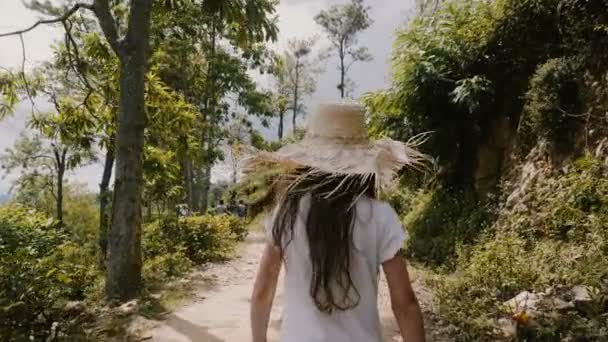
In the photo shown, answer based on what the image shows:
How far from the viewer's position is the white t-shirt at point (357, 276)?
1.56m

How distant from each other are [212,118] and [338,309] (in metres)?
19.7

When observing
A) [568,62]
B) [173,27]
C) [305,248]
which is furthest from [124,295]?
[173,27]

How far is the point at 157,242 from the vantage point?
35.8 feet

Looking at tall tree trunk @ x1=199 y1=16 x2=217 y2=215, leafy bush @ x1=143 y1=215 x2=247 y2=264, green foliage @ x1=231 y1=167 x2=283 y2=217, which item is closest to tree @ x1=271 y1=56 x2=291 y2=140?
tall tree trunk @ x1=199 y1=16 x2=217 y2=215

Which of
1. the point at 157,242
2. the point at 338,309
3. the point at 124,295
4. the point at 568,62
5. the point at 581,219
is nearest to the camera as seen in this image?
the point at 338,309

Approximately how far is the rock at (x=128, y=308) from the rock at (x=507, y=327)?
4296 millimetres

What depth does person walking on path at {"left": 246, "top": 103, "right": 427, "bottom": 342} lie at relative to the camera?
156 cm

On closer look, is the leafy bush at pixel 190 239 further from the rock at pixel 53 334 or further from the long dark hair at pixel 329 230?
the long dark hair at pixel 329 230

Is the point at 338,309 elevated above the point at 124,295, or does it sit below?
above

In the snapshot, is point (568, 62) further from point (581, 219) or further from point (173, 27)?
point (173, 27)

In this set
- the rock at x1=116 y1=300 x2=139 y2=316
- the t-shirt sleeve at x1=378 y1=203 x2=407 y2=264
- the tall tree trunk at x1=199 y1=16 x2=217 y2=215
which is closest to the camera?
the t-shirt sleeve at x1=378 y1=203 x2=407 y2=264

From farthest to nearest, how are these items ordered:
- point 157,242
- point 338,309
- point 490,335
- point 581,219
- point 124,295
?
point 157,242
point 124,295
point 581,219
point 490,335
point 338,309

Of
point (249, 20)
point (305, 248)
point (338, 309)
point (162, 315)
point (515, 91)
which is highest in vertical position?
point (249, 20)

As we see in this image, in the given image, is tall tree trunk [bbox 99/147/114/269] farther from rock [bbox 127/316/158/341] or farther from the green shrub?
rock [bbox 127/316/158/341]
